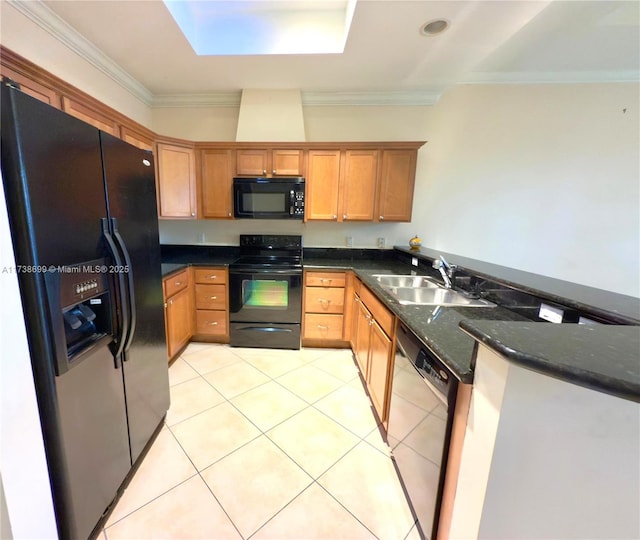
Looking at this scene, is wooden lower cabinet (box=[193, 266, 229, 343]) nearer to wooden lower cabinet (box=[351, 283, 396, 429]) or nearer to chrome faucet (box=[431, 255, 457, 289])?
wooden lower cabinet (box=[351, 283, 396, 429])

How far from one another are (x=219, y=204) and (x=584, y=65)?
3.86 meters

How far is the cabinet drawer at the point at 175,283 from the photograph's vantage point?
7.01ft

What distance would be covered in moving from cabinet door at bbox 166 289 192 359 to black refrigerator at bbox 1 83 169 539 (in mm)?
924

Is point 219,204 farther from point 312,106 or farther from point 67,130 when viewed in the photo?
point 67,130

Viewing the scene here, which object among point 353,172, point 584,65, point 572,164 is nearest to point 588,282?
point 572,164

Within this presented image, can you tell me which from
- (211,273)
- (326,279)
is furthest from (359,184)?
(211,273)

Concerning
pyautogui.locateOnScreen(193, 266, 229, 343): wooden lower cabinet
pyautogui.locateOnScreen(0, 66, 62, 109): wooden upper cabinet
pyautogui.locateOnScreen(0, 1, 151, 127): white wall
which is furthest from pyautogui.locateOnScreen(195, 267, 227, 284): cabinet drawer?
pyautogui.locateOnScreen(0, 1, 151, 127): white wall

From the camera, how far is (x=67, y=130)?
86 centimetres

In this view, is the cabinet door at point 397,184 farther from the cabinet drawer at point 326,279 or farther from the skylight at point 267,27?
the skylight at point 267,27

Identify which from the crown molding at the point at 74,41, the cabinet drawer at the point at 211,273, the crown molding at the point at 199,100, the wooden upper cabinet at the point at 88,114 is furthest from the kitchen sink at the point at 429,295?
the crown molding at the point at 74,41

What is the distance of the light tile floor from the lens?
113 centimetres

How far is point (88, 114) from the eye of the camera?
1740 millimetres

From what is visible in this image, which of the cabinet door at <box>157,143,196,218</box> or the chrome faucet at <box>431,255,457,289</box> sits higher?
the cabinet door at <box>157,143,196,218</box>

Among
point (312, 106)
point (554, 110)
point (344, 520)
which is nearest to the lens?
point (344, 520)
